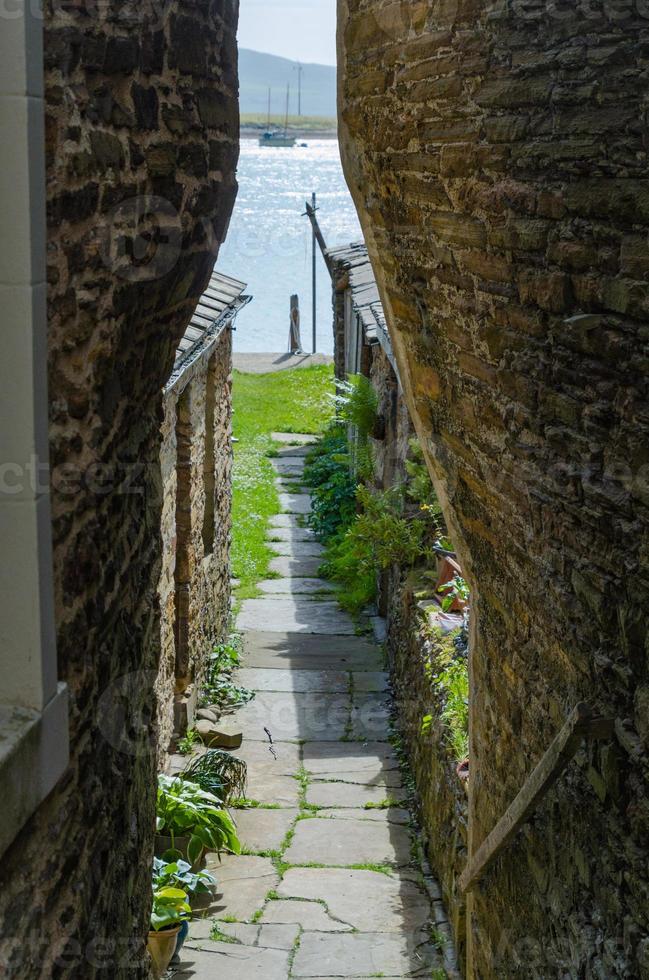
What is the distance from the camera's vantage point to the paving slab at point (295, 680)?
9498mm

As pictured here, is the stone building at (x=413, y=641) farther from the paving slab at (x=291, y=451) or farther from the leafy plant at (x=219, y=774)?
the paving slab at (x=291, y=451)

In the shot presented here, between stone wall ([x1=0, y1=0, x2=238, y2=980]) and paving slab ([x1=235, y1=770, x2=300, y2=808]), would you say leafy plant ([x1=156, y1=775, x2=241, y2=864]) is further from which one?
stone wall ([x1=0, y1=0, x2=238, y2=980])

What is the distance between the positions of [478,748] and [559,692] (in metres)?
1.45

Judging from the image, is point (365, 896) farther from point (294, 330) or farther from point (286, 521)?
point (294, 330)

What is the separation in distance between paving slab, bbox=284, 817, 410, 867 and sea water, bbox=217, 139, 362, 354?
15.1 meters

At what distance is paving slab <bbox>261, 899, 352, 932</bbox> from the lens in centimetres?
614

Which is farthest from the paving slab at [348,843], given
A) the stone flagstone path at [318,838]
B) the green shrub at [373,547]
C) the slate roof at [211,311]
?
the slate roof at [211,311]

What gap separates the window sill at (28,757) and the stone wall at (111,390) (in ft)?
0.31

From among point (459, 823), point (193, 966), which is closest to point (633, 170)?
point (459, 823)

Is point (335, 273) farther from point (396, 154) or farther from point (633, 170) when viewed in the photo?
point (633, 170)

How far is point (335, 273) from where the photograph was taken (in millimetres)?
16422

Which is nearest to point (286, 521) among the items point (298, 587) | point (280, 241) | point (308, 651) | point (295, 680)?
point (298, 587)

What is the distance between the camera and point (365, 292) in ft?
41.8

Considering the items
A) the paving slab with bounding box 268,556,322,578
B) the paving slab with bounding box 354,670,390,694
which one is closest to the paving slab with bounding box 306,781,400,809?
the paving slab with bounding box 354,670,390,694
